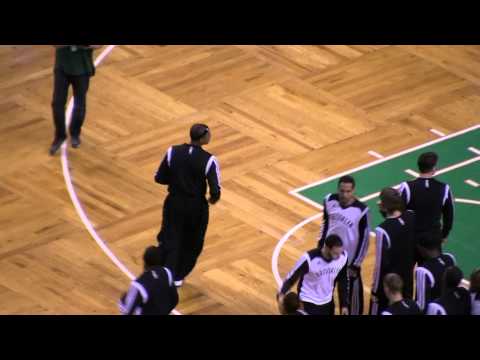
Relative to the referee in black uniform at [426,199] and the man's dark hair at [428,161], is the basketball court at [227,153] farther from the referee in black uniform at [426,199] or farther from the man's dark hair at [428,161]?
the man's dark hair at [428,161]

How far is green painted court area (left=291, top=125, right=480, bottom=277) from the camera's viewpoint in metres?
13.6

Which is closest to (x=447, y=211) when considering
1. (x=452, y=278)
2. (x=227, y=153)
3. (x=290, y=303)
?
(x=452, y=278)

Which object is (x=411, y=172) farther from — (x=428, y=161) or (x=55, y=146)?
(x=55, y=146)

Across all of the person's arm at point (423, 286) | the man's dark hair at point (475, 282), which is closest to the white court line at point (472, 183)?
the person's arm at point (423, 286)

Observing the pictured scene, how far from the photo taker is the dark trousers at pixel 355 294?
38.2 feet

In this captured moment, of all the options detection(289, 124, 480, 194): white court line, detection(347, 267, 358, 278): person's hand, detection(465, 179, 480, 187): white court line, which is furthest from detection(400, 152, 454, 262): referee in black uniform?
detection(465, 179, 480, 187): white court line

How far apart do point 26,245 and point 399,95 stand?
17.4ft

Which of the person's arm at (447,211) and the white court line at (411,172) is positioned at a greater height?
the person's arm at (447,211)

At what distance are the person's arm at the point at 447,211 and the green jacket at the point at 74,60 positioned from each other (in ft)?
15.4

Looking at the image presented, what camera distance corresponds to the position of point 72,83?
579 inches

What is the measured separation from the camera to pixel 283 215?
14.0 meters
